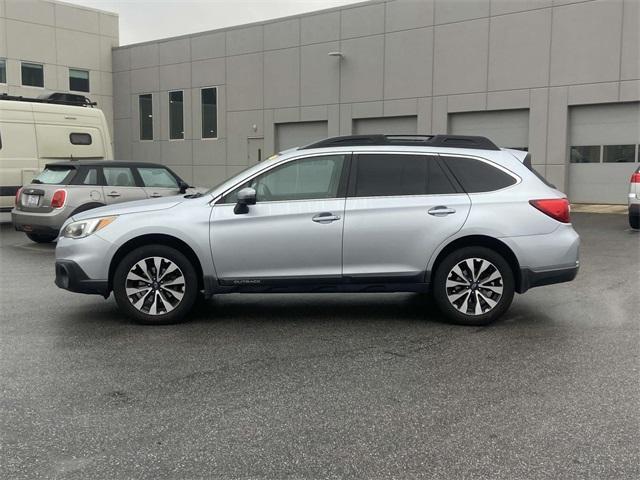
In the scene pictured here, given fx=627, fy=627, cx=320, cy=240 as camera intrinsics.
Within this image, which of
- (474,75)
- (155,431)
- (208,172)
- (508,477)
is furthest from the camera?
(208,172)

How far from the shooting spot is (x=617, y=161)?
20.6 m

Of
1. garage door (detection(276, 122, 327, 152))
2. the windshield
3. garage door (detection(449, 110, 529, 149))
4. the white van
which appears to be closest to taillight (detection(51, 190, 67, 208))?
the windshield

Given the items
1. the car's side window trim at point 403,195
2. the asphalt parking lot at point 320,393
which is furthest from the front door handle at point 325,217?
the asphalt parking lot at point 320,393

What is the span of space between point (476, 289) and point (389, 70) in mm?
19859

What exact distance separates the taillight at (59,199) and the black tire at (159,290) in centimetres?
598

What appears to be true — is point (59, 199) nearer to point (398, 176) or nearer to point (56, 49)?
point (398, 176)

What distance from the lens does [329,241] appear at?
6.00 m

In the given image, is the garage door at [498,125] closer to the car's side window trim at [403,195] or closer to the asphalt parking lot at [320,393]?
the asphalt parking lot at [320,393]

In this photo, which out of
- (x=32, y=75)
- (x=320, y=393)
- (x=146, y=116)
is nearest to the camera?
(x=320, y=393)

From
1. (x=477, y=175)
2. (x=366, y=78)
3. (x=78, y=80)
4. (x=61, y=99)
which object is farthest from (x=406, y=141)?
(x=78, y=80)

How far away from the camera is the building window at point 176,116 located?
3098cm

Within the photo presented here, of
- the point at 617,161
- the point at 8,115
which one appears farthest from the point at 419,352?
the point at 617,161

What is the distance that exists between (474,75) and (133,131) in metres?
18.7

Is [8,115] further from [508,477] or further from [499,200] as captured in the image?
[508,477]
